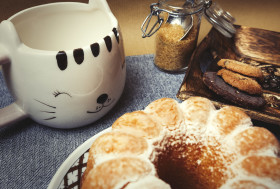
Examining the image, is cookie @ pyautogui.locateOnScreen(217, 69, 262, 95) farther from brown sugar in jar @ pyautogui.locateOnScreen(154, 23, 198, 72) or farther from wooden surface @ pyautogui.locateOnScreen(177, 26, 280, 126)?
brown sugar in jar @ pyautogui.locateOnScreen(154, 23, 198, 72)

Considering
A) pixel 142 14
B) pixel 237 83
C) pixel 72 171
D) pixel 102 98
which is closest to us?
pixel 72 171

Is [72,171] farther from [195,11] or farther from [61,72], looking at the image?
[195,11]

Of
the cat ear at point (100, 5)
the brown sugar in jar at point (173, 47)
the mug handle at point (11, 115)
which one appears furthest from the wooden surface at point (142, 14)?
the mug handle at point (11, 115)

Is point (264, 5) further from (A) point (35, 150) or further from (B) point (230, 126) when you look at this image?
(A) point (35, 150)

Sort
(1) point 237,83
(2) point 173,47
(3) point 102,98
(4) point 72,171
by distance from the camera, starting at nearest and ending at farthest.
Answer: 1. (4) point 72,171
2. (3) point 102,98
3. (1) point 237,83
4. (2) point 173,47

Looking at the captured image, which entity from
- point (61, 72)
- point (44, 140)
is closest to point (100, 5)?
point (61, 72)

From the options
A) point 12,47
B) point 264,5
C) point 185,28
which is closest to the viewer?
point 12,47

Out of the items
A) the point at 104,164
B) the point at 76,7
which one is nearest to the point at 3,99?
the point at 76,7

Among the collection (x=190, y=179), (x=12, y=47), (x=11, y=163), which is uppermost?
(x=12, y=47)
